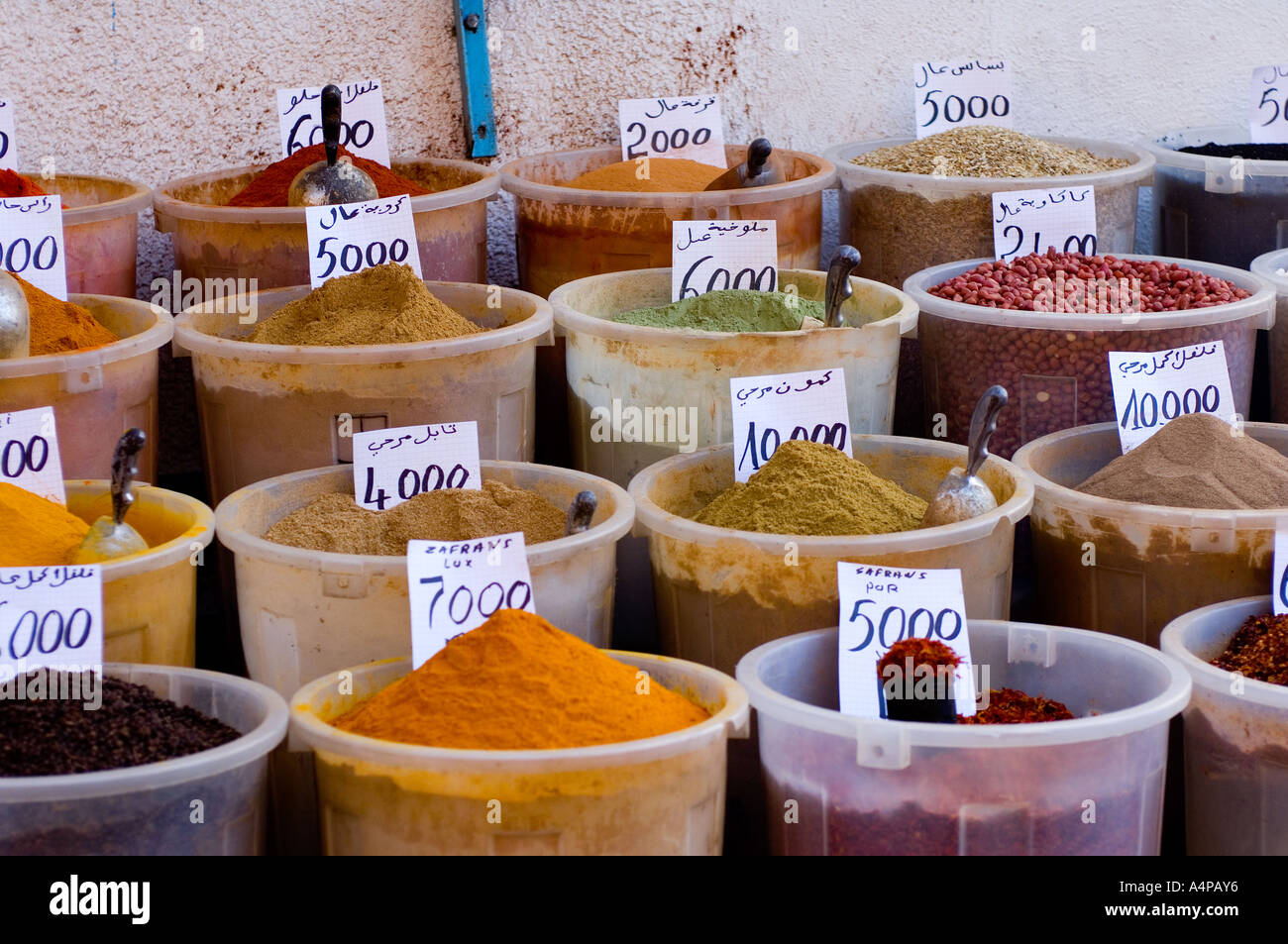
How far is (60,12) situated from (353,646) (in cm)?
104

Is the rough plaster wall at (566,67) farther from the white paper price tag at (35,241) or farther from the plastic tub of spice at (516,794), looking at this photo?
the plastic tub of spice at (516,794)

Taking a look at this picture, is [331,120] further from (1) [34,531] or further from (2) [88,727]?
(2) [88,727]

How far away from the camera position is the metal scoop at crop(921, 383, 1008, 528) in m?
1.35

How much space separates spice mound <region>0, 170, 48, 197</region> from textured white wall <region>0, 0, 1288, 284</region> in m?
0.15

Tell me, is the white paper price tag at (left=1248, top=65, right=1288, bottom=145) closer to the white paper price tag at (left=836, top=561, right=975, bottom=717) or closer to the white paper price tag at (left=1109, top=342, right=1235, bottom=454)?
the white paper price tag at (left=1109, top=342, right=1235, bottom=454)

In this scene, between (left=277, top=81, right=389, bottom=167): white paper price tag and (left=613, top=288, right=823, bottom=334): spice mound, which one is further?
(left=277, top=81, right=389, bottom=167): white paper price tag

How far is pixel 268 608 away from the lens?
1.27 meters

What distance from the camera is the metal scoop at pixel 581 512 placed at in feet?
4.19

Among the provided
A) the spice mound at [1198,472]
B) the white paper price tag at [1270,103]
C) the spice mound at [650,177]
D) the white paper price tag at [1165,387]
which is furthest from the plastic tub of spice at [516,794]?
the white paper price tag at [1270,103]

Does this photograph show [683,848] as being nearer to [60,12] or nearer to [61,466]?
[61,466]

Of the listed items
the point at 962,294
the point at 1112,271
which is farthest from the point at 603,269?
the point at 1112,271

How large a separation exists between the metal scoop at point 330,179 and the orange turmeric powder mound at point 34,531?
0.57 meters

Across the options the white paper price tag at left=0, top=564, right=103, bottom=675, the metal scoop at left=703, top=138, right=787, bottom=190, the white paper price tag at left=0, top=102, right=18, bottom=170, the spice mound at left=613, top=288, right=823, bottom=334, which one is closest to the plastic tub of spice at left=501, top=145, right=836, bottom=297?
the metal scoop at left=703, top=138, right=787, bottom=190

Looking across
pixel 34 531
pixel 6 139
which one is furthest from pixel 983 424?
pixel 6 139
